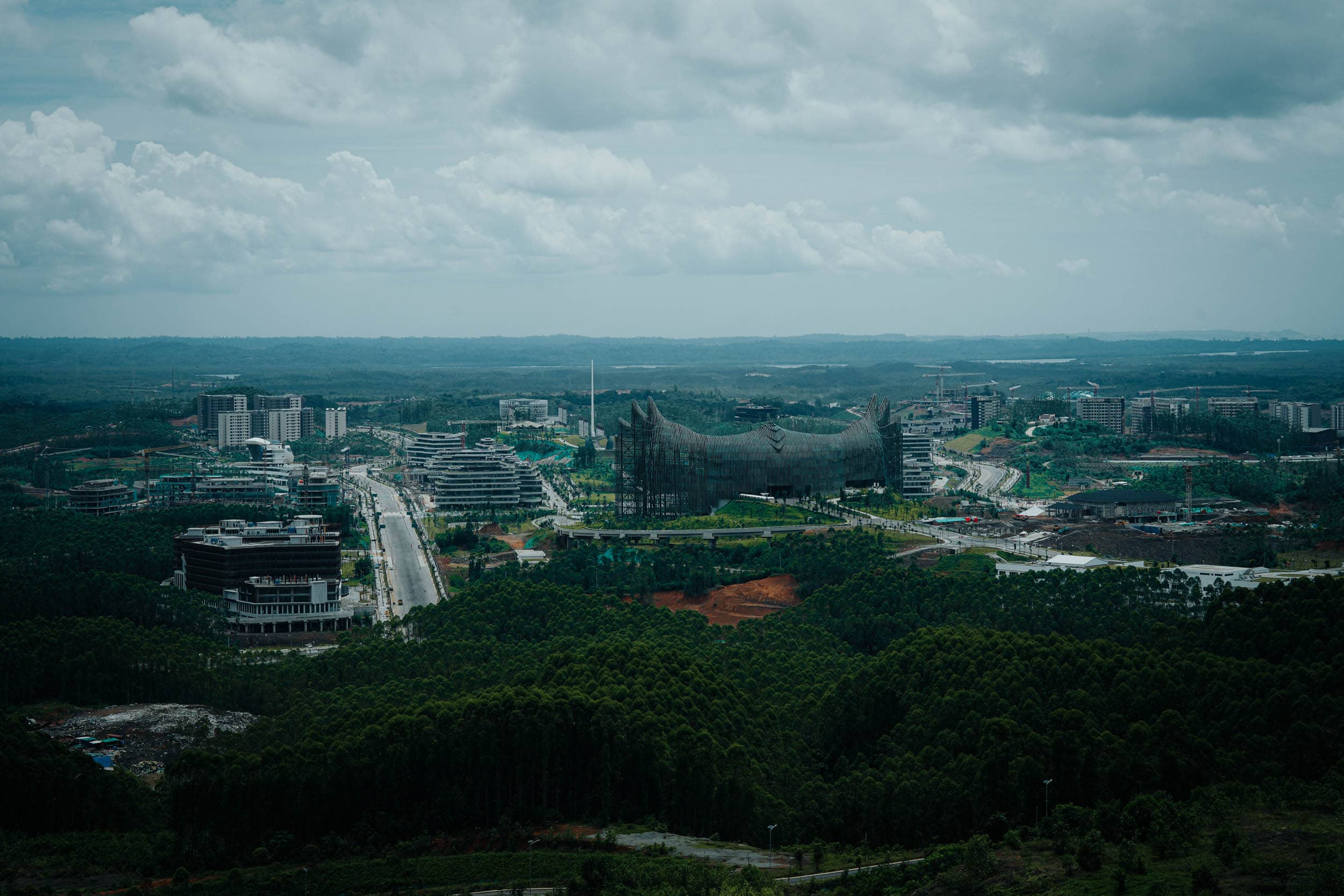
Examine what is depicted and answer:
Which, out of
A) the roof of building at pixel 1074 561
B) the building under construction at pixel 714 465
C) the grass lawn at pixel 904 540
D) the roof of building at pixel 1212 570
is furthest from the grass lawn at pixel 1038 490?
the roof of building at pixel 1212 570

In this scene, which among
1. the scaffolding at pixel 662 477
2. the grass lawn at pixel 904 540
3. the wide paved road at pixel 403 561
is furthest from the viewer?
the scaffolding at pixel 662 477

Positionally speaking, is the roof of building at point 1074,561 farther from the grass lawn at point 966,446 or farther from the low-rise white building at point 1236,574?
the grass lawn at point 966,446

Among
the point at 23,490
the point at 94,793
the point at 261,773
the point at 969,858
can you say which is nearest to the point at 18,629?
the point at 94,793

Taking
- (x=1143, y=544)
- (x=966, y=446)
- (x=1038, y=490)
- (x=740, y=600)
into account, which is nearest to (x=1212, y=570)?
(x=1143, y=544)

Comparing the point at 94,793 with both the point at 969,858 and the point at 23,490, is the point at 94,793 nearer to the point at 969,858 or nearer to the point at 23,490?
the point at 969,858

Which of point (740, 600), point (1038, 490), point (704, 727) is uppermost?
point (704, 727)

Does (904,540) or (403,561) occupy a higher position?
(904,540)

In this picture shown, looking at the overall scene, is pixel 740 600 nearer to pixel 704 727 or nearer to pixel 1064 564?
pixel 1064 564
